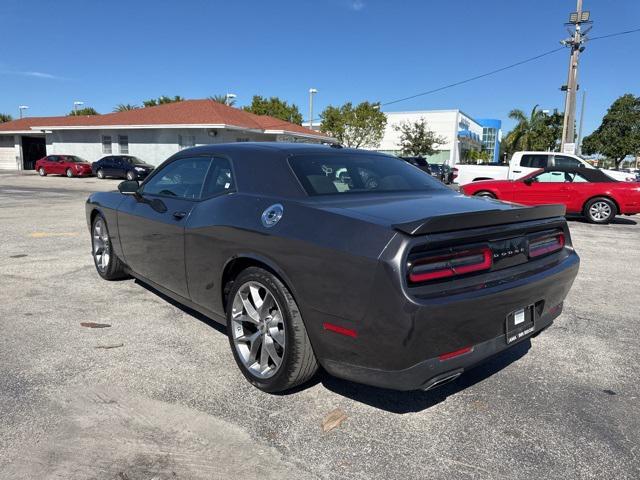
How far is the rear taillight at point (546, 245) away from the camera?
2.97 m

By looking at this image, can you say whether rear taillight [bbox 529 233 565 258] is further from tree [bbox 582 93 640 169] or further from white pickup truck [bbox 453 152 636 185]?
tree [bbox 582 93 640 169]

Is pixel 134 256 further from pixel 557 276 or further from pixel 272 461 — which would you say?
pixel 557 276

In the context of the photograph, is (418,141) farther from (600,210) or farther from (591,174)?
(600,210)

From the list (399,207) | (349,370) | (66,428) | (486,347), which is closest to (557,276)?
(486,347)

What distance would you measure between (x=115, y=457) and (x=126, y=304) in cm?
252

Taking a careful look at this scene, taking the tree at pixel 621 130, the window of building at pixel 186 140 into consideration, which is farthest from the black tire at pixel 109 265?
the tree at pixel 621 130

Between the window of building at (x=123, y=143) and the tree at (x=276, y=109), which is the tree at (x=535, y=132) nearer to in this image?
the tree at (x=276, y=109)

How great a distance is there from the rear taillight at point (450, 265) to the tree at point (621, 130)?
161ft

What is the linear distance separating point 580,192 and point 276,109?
42676 mm

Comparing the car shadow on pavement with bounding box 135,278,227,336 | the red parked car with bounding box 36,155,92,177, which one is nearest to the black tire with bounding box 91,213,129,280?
the car shadow on pavement with bounding box 135,278,227,336

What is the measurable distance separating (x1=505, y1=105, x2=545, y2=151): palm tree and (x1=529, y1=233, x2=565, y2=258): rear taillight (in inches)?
2120

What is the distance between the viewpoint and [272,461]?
2.36 metres

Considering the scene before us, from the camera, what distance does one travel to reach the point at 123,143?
32344 millimetres

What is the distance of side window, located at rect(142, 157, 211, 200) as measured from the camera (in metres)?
3.79
